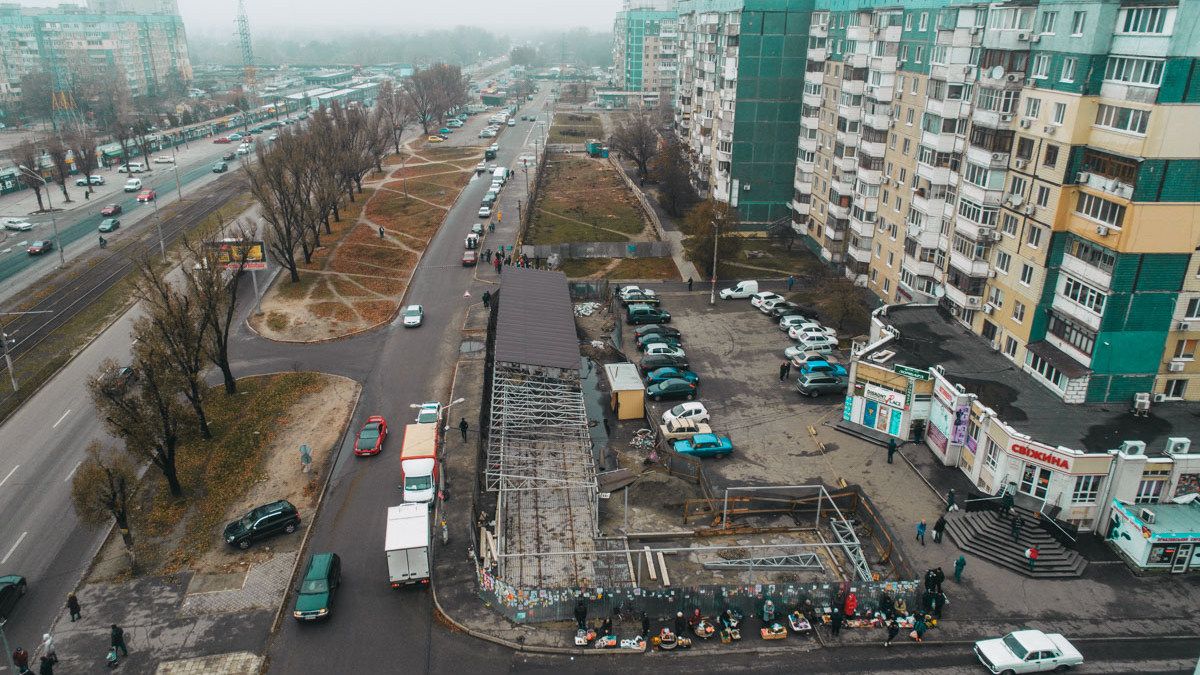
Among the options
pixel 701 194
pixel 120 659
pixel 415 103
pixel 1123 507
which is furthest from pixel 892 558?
pixel 415 103

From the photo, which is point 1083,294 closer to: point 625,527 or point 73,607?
point 625,527

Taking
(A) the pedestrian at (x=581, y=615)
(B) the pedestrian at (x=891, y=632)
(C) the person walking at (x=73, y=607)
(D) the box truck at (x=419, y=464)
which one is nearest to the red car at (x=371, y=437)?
(D) the box truck at (x=419, y=464)

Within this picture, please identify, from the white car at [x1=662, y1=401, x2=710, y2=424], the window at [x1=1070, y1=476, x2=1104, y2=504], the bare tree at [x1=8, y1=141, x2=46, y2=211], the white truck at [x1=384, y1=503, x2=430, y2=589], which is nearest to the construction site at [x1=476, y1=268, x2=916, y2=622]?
the white truck at [x1=384, y1=503, x2=430, y2=589]

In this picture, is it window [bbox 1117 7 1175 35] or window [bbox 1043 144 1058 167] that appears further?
window [bbox 1043 144 1058 167]

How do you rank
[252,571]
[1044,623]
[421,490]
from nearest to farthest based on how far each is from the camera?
[1044,623], [252,571], [421,490]

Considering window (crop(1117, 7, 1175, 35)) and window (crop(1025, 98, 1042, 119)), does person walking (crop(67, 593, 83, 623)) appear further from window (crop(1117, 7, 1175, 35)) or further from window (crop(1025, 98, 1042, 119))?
window (crop(1117, 7, 1175, 35))

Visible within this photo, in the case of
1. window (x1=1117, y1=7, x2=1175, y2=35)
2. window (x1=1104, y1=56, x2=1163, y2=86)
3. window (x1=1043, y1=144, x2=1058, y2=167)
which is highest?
window (x1=1117, y1=7, x2=1175, y2=35)

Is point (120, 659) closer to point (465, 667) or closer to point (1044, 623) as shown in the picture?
point (465, 667)
